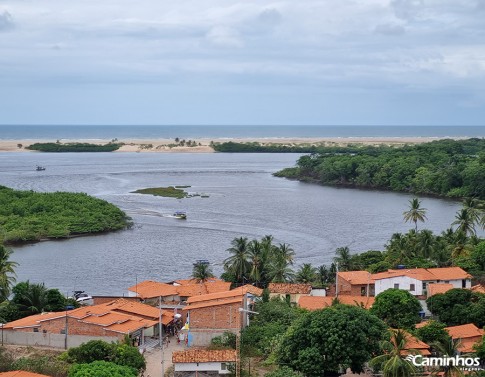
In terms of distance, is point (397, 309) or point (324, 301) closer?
point (397, 309)

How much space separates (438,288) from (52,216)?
45.8 metres

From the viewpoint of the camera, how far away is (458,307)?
37625 mm

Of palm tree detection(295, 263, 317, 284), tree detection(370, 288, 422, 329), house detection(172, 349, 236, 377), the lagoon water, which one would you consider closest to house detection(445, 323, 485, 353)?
tree detection(370, 288, 422, 329)

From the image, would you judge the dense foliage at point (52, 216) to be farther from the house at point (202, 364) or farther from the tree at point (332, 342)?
the tree at point (332, 342)

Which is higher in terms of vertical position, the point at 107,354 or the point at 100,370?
the point at 100,370

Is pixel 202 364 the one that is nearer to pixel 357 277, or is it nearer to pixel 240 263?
pixel 357 277

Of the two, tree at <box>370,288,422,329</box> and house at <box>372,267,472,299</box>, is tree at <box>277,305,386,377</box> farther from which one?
house at <box>372,267,472,299</box>

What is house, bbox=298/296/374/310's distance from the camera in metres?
40.0

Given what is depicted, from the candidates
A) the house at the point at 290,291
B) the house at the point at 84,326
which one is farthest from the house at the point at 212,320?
the house at the point at 290,291

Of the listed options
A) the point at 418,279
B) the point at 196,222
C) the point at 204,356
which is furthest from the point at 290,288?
the point at 196,222

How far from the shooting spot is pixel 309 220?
80.5m

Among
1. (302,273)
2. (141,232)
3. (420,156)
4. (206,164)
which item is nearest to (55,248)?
(141,232)

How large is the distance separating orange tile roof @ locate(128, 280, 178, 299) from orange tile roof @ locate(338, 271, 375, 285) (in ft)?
35.6

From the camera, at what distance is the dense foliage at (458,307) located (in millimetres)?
36938
